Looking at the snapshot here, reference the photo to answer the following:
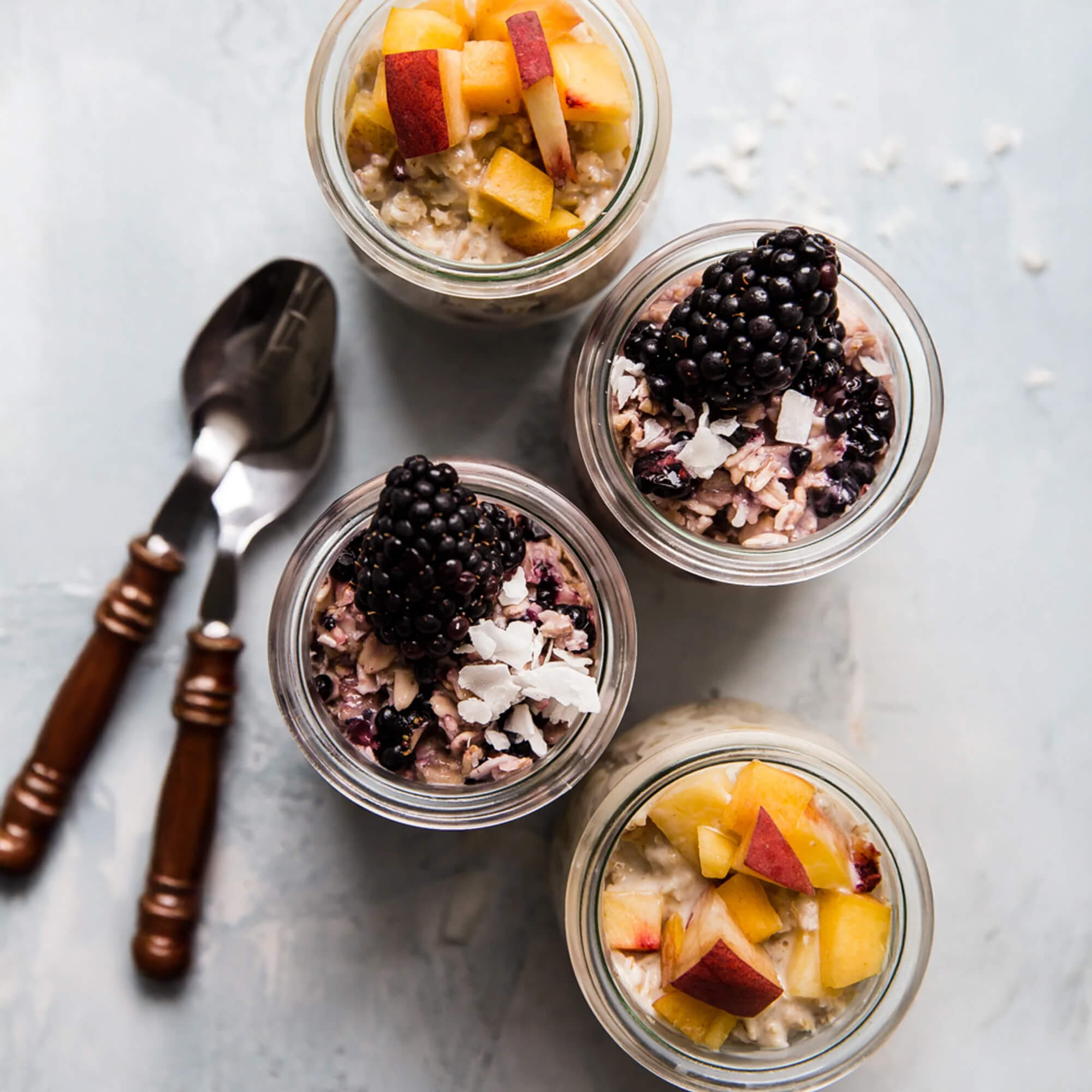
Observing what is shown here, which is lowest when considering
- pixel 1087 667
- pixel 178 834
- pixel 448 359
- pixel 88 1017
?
pixel 88 1017

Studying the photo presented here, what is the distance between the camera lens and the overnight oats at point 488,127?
1250 millimetres

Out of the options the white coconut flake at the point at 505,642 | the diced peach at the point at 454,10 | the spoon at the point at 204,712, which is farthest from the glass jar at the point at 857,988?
the diced peach at the point at 454,10

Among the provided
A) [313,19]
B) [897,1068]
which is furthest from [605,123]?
[897,1068]

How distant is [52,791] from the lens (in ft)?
5.21

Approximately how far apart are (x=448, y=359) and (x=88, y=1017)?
3.91ft

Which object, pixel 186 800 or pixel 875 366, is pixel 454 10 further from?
pixel 186 800

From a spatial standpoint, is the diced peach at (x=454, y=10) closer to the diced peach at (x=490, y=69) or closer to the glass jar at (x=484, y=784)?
the diced peach at (x=490, y=69)

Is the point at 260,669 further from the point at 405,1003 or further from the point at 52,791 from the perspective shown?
the point at 405,1003

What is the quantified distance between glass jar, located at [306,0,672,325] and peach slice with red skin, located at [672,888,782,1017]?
818 mm

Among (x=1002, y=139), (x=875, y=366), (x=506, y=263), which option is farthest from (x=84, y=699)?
(x=1002, y=139)

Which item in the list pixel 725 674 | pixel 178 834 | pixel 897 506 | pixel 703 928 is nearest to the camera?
pixel 703 928

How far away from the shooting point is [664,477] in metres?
1.31

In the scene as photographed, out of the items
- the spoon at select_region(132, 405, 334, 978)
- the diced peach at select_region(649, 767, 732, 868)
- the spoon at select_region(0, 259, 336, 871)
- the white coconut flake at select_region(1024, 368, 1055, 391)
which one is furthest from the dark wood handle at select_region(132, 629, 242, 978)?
the white coconut flake at select_region(1024, 368, 1055, 391)

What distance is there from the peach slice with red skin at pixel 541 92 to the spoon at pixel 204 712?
55 centimetres
